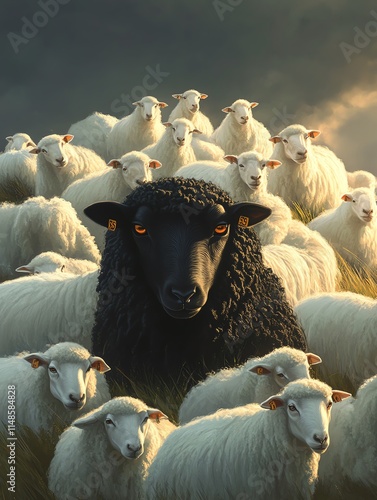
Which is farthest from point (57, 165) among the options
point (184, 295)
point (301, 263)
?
point (184, 295)

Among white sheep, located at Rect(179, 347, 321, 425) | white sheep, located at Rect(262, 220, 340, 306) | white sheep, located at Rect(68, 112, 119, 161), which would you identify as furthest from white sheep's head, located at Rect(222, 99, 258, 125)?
white sheep, located at Rect(179, 347, 321, 425)

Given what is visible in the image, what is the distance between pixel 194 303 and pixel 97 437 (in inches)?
41.1

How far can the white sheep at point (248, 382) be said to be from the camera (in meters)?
5.88

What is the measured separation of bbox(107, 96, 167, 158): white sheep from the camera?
1666 cm

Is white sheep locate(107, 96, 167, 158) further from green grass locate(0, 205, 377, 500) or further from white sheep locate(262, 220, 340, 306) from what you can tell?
green grass locate(0, 205, 377, 500)

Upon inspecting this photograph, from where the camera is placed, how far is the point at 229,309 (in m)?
6.81

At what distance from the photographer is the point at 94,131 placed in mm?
18688

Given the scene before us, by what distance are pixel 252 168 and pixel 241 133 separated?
5288 millimetres

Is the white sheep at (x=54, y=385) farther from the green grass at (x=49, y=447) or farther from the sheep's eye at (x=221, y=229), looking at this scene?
the sheep's eye at (x=221, y=229)

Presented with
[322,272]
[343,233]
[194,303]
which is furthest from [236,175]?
[194,303]

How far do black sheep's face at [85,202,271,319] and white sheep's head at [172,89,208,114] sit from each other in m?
12.2

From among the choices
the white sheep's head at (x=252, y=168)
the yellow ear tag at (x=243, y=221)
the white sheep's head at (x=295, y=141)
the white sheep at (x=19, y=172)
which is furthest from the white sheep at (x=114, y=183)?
the yellow ear tag at (x=243, y=221)

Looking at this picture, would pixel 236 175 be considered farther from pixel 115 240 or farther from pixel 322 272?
pixel 115 240

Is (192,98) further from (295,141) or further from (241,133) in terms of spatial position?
(295,141)
